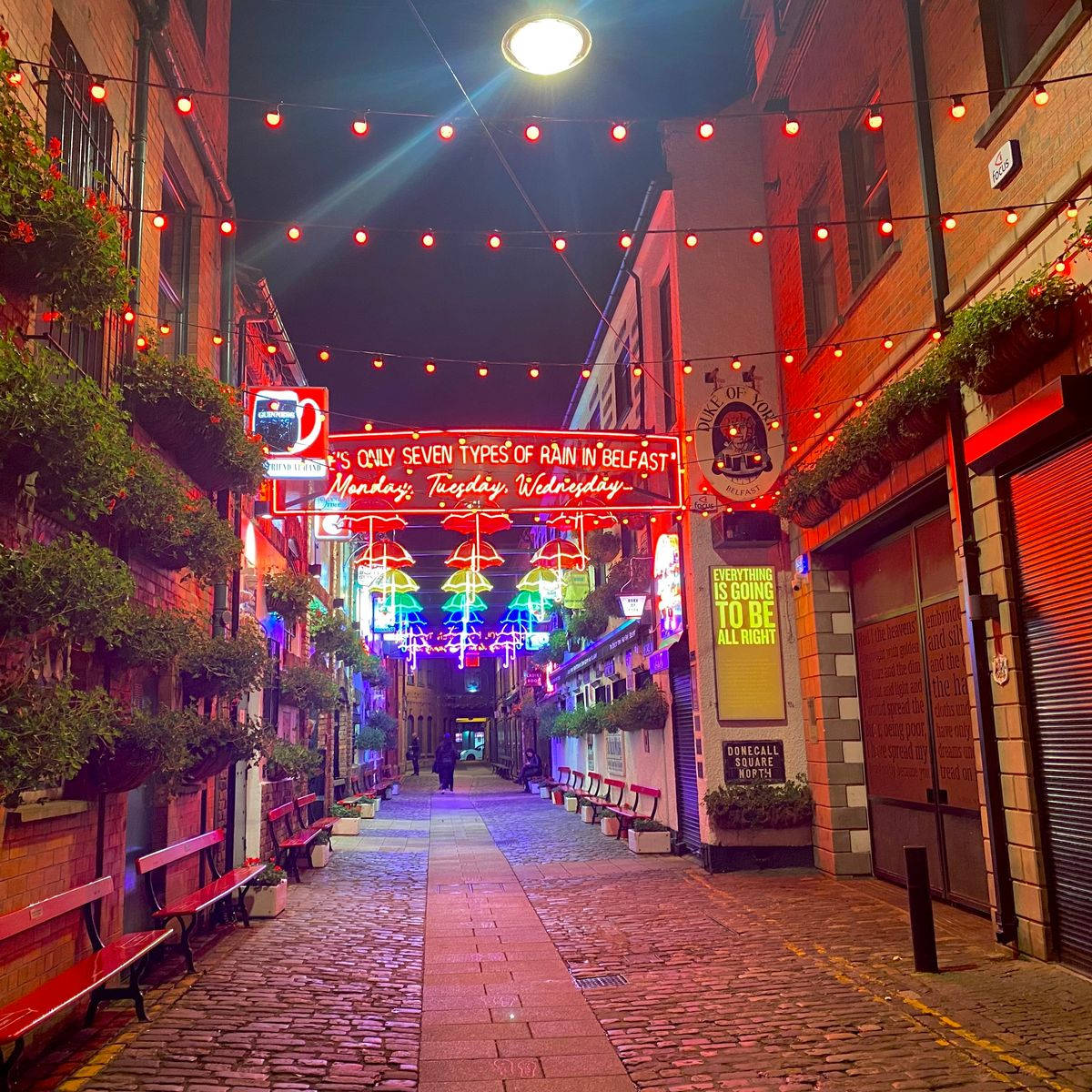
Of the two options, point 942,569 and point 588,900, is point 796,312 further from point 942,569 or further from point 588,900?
point 588,900

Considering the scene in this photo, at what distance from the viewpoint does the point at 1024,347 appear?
693 centimetres

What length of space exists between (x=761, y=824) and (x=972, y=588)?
5572 millimetres

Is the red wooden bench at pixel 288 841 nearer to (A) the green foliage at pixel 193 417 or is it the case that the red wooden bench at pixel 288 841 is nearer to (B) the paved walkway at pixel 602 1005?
(B) the paved walkway at pixel 602 1005

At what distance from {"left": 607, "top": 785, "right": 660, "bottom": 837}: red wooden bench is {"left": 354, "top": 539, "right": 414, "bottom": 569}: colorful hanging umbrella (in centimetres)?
640

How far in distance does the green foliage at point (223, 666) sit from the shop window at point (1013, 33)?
7.82 m

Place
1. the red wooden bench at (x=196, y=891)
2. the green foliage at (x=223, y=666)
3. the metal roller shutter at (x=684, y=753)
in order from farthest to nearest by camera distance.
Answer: the metal roller shutter at (x=684, y=753), the green foliage at (x=223, y=666), the red wooden bench at (x=196, y=891)

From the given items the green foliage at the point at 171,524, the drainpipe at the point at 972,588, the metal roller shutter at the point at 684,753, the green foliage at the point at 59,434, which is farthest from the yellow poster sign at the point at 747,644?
the green foliage at the point at 59,434

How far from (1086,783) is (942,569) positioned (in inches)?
122

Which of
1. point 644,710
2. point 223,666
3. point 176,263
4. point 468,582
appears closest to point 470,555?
point 468,582

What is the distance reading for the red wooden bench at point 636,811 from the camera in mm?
17234

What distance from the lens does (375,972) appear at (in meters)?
7.94

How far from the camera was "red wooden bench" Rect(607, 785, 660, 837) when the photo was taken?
17.2m

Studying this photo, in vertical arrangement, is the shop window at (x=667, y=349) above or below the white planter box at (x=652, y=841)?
above

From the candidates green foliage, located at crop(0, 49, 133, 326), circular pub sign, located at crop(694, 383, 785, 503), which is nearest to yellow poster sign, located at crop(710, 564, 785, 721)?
circular pub sign, located at crop(694, 383, 785, 503)
